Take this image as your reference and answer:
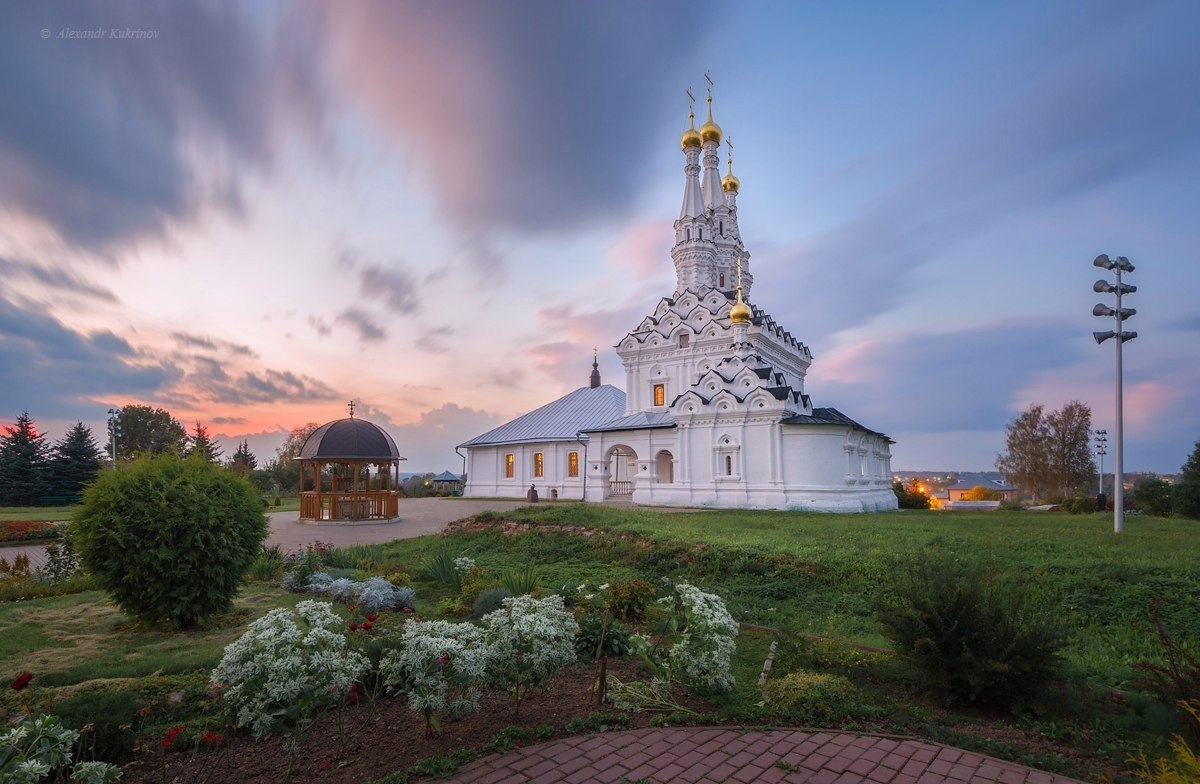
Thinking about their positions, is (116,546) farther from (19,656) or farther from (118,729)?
(118,729)

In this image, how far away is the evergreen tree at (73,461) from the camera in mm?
39062

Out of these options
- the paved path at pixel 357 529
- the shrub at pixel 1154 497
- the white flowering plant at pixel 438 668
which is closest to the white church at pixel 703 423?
the paved path at pixel 357 529

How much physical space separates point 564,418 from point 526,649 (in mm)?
31617

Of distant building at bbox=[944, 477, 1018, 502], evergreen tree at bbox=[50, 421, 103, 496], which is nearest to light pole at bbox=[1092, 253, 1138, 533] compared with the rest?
distant building at bbox=[944, 477, 1018, 502]

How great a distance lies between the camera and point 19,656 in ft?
21.2

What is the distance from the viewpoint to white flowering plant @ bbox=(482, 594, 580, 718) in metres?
4.54

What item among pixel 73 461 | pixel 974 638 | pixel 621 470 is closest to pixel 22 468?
pixel 73 461

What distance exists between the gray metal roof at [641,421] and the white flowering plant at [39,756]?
25.8 metres

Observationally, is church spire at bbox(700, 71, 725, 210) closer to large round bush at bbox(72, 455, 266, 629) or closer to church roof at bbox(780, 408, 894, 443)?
church roof at bbox(780, 408, 894, 443)

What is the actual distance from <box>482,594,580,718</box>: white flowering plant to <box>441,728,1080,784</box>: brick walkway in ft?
1.73

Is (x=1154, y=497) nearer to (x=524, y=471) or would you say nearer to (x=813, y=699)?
(x=524, y=471)

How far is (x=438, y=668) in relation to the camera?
13.8 feet

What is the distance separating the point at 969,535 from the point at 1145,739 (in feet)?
32.8

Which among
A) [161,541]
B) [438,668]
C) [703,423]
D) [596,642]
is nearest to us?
[438,668]
